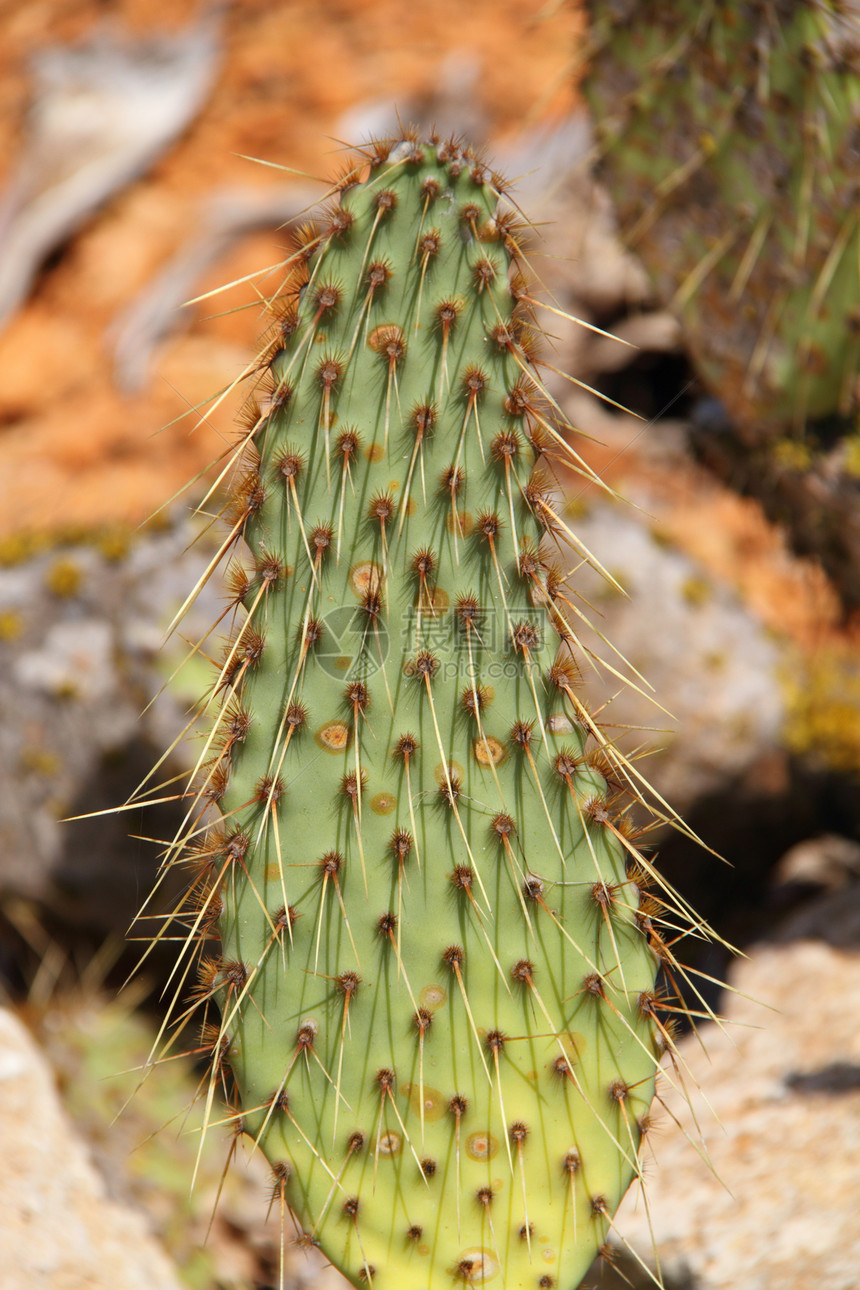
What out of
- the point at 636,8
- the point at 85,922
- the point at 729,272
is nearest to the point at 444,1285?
the point at 85,922

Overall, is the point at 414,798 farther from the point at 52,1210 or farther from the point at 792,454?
the point at 792,454

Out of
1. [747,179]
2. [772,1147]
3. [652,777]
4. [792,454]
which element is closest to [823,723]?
[652,777]

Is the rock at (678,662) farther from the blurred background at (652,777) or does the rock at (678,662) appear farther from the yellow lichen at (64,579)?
the yellow lichen at (64,579)

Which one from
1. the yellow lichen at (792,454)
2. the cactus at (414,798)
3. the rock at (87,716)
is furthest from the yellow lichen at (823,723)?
the cactus at (414,798)

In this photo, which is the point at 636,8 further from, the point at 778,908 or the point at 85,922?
the point at 85,922

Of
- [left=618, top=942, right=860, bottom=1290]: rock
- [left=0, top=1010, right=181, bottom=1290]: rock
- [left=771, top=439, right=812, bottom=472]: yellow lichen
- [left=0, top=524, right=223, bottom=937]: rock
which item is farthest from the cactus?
[left=0, top=524, right=223, bottom=937]: rock

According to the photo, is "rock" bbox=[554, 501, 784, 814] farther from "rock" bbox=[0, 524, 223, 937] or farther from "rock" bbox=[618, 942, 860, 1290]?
"rock" bbox=[0, 524, 223, 937]
